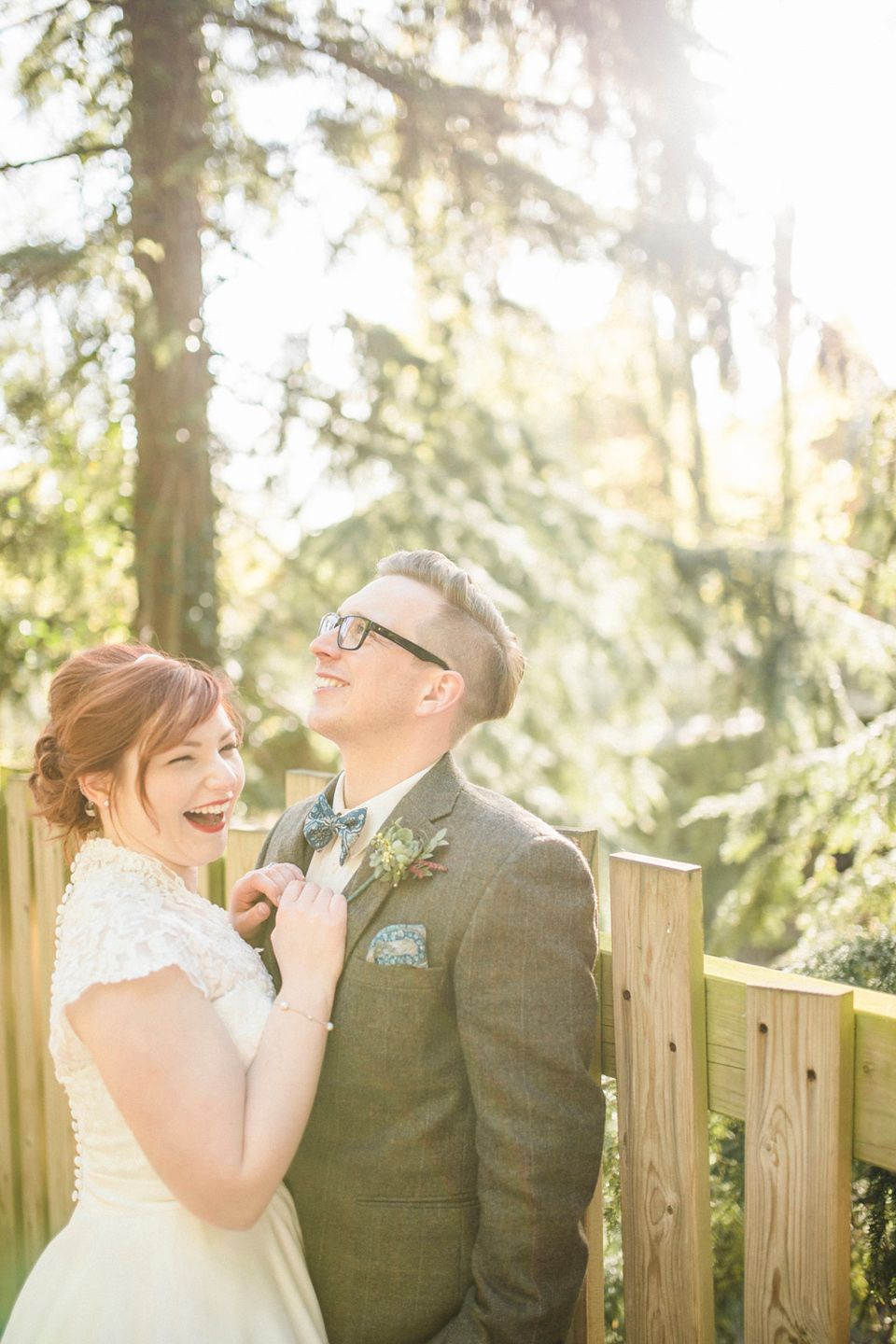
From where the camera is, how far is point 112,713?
6.34 feet

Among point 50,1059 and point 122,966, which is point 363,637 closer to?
point 122,966

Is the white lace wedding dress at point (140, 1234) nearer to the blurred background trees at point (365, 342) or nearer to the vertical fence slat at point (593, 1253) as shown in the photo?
the vertical fence slat at point (593, 1253)

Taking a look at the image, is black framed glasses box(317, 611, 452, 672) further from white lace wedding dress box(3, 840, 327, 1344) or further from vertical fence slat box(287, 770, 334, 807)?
white lace wedding dress box(3, 840, 327, 1344)

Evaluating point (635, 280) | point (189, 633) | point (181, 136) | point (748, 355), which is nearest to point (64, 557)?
point (189, 633)

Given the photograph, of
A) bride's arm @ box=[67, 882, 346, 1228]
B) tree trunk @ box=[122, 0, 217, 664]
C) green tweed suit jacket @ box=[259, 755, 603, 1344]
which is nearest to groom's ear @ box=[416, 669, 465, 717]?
green tweed suit jacket @ box=[259, 755, 603, 1344]

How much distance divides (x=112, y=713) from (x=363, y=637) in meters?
0.59

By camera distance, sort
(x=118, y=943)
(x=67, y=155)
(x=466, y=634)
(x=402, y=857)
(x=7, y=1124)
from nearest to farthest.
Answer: (x=118, y=943) → (x=402, y=857) → (x=466, y=634) → (x=7, y=1124) → (x=67, y=155)

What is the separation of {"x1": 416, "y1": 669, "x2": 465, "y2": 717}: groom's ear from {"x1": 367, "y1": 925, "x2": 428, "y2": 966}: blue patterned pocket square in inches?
20.9

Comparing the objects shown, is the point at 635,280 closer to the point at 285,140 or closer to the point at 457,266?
the point at 457,266

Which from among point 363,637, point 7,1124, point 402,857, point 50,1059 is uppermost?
point 363,637

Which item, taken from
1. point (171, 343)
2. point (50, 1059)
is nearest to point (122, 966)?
point (50, 1059)

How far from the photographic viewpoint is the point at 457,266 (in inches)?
233

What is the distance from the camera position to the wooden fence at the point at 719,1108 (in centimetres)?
154

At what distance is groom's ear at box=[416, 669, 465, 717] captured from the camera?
2.21 meters
